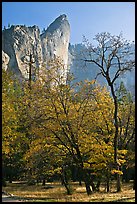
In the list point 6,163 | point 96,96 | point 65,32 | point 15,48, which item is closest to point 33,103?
point 96,96

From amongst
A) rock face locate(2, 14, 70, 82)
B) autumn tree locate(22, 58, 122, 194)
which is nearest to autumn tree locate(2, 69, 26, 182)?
autumn tree locate(22, 58, 122, 194)

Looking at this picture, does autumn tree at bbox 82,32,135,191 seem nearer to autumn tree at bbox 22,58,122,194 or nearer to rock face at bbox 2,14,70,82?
autumn tree at bbox 22,58,122,194

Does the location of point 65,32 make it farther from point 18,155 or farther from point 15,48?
point 18,155

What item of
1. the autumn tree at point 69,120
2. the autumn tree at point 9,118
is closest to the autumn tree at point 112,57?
the autumn tree at point 69,120

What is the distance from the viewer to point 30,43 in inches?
2269

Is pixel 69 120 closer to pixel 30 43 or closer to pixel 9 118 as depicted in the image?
pixel 9 118

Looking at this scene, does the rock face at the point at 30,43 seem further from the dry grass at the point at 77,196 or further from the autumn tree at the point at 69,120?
the autumn tree at the point at 69,120

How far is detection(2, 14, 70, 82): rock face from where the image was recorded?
58.5 meters

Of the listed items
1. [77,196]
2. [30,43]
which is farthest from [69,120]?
[30,43]

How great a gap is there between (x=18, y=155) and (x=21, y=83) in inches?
223

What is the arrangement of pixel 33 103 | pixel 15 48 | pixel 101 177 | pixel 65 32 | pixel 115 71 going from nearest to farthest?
pixel 33 103 → pixel 115 71 → pixel 101 177 → pixel 15 48 → pixel 65 32

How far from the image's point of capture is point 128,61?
52.7ft

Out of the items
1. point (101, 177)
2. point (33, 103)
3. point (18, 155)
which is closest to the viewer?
point (33, 103)

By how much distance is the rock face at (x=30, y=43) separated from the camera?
192ft
